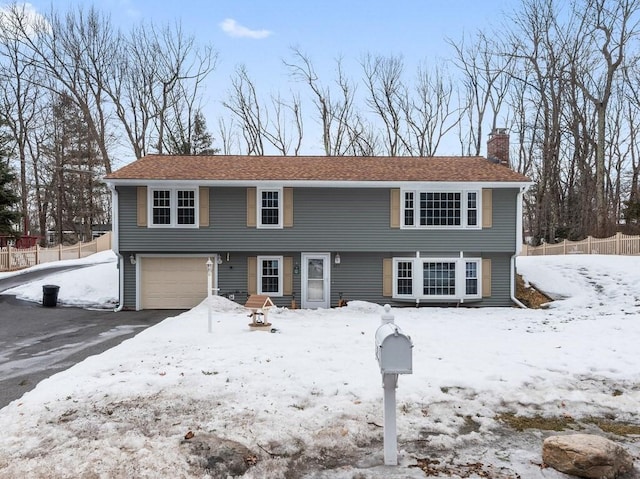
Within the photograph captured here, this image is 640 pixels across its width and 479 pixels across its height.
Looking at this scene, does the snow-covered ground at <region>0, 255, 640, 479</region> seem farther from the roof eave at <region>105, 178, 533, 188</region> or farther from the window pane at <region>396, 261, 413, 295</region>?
the roof eave at <region>105, 178, 533, 188</region>

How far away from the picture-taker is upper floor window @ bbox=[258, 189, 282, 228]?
1454 cm

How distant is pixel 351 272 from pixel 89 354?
346 inches

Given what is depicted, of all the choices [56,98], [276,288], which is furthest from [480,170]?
[56,98]

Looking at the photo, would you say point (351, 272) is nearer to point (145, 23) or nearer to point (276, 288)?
point (276, 288)

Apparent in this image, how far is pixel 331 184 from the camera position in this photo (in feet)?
46.7

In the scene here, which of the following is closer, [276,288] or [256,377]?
[256,377]

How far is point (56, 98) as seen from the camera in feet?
99.7

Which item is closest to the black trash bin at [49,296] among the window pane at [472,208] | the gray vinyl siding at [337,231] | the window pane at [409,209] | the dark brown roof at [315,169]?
the gray vinyl siding at [337,231]

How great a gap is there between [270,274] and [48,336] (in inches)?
268

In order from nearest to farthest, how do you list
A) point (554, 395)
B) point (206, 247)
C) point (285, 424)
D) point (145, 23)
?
point (285, 424), point (554, 395), point (206, 247), point (145, 23)

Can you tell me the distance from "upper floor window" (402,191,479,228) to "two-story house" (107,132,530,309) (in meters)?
0.03

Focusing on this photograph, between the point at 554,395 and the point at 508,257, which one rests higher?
A: the point at 508,257

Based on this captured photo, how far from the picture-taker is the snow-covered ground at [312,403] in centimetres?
390

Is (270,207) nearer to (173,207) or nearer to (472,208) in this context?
(173,207)
